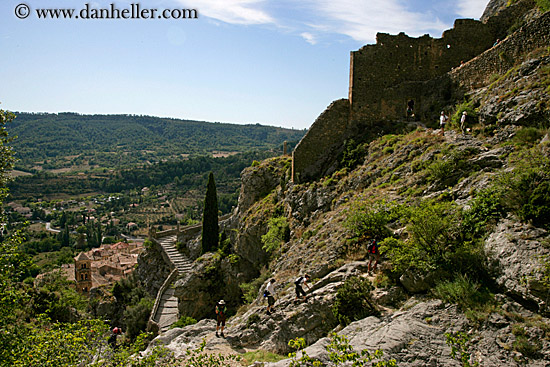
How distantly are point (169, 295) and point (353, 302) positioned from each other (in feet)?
78.7

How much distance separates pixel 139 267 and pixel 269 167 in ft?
73.8

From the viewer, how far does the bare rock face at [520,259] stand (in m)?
7.53

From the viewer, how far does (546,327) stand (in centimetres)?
709

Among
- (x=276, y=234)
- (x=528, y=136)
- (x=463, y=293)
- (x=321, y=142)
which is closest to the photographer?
(x=463, y=293)

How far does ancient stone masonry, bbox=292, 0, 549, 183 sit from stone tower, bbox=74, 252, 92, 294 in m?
56.0

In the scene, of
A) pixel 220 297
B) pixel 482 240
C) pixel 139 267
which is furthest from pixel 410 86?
pixel 139 267

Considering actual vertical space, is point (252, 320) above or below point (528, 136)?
below

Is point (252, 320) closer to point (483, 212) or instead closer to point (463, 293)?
point (463, 293)

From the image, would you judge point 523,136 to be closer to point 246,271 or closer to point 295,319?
point 295,319

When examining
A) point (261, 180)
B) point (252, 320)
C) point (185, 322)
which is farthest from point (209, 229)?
point (252, 320)

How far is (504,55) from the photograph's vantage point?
1599cm

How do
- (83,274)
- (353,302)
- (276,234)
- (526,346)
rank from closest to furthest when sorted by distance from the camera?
1. (526,346)
2. (353,302)
3. (276,234)
4. (83,274)

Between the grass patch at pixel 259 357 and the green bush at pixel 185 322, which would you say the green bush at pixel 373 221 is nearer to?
the grass patch at pixel 259 357

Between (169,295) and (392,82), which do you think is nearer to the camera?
(392,82)
